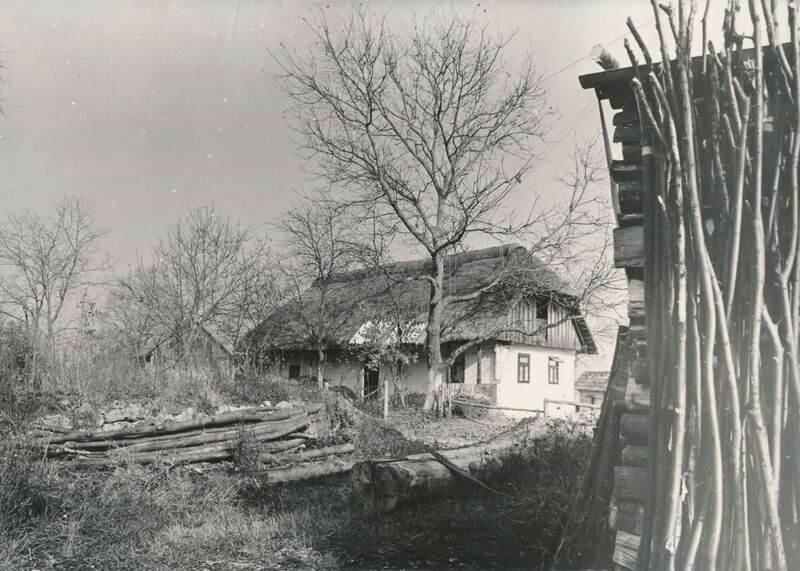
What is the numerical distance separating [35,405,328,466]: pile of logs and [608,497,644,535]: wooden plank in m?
6.72

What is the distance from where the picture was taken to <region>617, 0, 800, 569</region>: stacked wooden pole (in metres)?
2.91

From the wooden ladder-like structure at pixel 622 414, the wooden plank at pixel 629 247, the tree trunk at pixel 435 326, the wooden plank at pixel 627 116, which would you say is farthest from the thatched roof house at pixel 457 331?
the wooden plank at pixel 629 247

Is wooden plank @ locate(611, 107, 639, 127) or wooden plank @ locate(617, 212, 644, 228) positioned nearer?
wooden plank @ locate(617, 212, 644, 228)

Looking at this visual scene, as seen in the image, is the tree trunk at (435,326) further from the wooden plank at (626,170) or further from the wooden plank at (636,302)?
the wooden plank at (636,302)

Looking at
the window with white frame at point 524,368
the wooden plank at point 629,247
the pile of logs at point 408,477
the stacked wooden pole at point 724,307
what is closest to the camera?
the stacked wooden pole at point 724,307

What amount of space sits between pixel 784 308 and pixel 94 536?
17.8 ft

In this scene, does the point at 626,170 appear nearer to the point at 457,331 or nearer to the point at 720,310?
the point at 720,310

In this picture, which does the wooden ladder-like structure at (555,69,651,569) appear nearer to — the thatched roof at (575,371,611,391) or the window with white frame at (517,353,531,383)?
the window with white frame at (517,353,531,383)

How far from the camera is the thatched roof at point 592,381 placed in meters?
41.7

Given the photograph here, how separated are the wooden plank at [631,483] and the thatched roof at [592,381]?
3979cm

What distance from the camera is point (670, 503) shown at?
9.77 feet

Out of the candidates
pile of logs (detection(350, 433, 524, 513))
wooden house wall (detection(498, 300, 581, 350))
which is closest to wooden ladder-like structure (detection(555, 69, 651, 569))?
pile of logs (detection(350, 433, 524, 513))

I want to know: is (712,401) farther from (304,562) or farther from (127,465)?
(127,465)

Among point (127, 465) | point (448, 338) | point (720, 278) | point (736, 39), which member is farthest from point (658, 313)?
point (448, 338)
